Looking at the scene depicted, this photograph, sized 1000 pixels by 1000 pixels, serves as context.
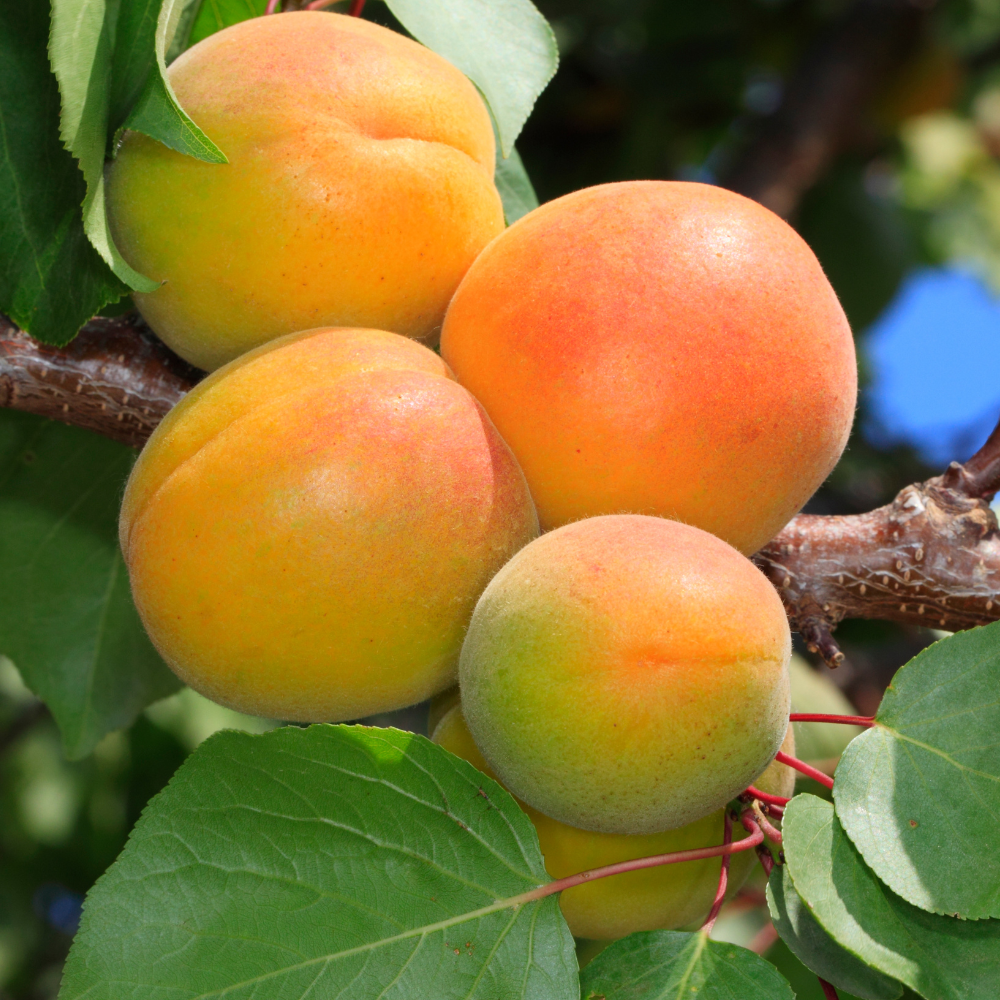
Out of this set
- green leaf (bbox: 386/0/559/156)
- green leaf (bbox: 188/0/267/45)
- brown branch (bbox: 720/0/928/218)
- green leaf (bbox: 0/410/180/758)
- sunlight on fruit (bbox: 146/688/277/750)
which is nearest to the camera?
green leaf (bbox: 386/0/559/156)

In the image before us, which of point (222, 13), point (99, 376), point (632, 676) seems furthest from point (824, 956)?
point (222, 13)

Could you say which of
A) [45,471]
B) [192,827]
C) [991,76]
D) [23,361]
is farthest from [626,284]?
[991,76]

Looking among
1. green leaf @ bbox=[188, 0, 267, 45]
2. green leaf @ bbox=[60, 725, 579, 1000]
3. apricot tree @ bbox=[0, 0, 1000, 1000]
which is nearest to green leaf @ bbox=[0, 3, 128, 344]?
apricot tree @ bbox=[0, 0, 1000, 1000]

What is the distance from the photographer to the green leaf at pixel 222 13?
109 centimetres

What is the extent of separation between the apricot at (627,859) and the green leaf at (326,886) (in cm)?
6

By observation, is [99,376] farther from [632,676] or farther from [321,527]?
[632,676]

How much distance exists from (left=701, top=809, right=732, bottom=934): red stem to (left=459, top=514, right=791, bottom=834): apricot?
107 millimetres

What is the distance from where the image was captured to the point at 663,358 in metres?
0.74

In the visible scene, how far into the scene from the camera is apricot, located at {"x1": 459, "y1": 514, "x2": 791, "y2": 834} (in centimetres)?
63

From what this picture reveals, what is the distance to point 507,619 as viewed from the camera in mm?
670

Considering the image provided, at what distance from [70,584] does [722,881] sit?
34.5 inches

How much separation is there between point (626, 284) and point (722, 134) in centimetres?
275

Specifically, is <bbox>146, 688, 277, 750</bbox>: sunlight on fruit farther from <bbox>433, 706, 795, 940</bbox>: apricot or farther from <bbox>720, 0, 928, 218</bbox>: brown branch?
<bbox>720, 0, 928, 218</bbox>: brown branch

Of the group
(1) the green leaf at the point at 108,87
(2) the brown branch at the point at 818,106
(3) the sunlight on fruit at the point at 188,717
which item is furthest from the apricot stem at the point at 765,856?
(2) the brown branch at the point at 818,106
